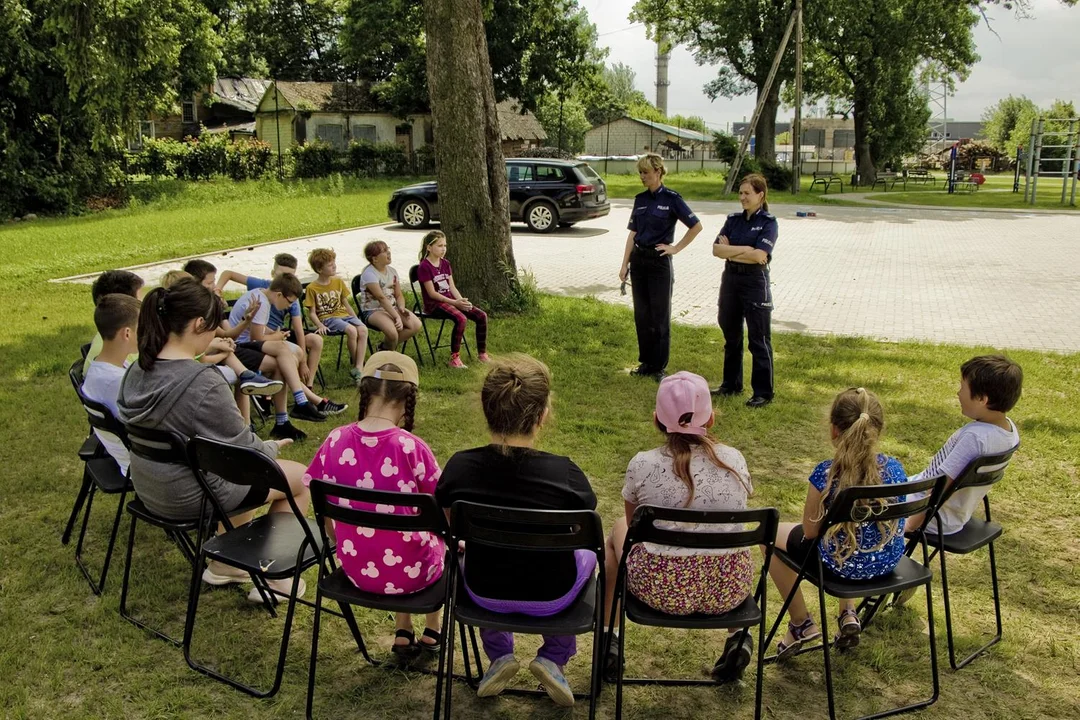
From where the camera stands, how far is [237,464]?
2986 mm

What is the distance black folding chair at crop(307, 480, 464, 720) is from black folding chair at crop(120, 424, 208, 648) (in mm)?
661

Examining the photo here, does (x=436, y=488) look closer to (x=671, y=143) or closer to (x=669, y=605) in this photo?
(x=669, y=605)

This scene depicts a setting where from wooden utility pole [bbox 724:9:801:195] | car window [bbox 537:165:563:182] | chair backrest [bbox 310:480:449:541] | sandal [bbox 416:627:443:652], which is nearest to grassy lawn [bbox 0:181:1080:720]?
sandal [bbox 416:627:443:652]

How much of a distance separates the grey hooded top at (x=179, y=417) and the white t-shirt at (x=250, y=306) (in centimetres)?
257

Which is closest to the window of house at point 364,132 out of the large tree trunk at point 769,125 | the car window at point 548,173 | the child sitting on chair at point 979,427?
the large tree trunk at point 769,125

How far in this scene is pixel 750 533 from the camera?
2.68 meters

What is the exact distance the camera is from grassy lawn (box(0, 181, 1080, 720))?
3086 mm

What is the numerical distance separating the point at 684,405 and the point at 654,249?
426 centimetres

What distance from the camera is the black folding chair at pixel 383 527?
8.78ft

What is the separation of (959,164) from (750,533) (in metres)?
49.0

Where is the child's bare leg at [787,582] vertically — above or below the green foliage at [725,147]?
below

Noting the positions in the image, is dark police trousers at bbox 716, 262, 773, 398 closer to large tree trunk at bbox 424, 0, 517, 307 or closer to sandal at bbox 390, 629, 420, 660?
large tree trunk at bbox 424, 0, 517, 307

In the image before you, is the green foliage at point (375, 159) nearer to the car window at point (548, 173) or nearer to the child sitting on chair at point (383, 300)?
the car window at point (548, 173)

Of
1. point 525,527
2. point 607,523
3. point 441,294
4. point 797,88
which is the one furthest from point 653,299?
point 797,88
